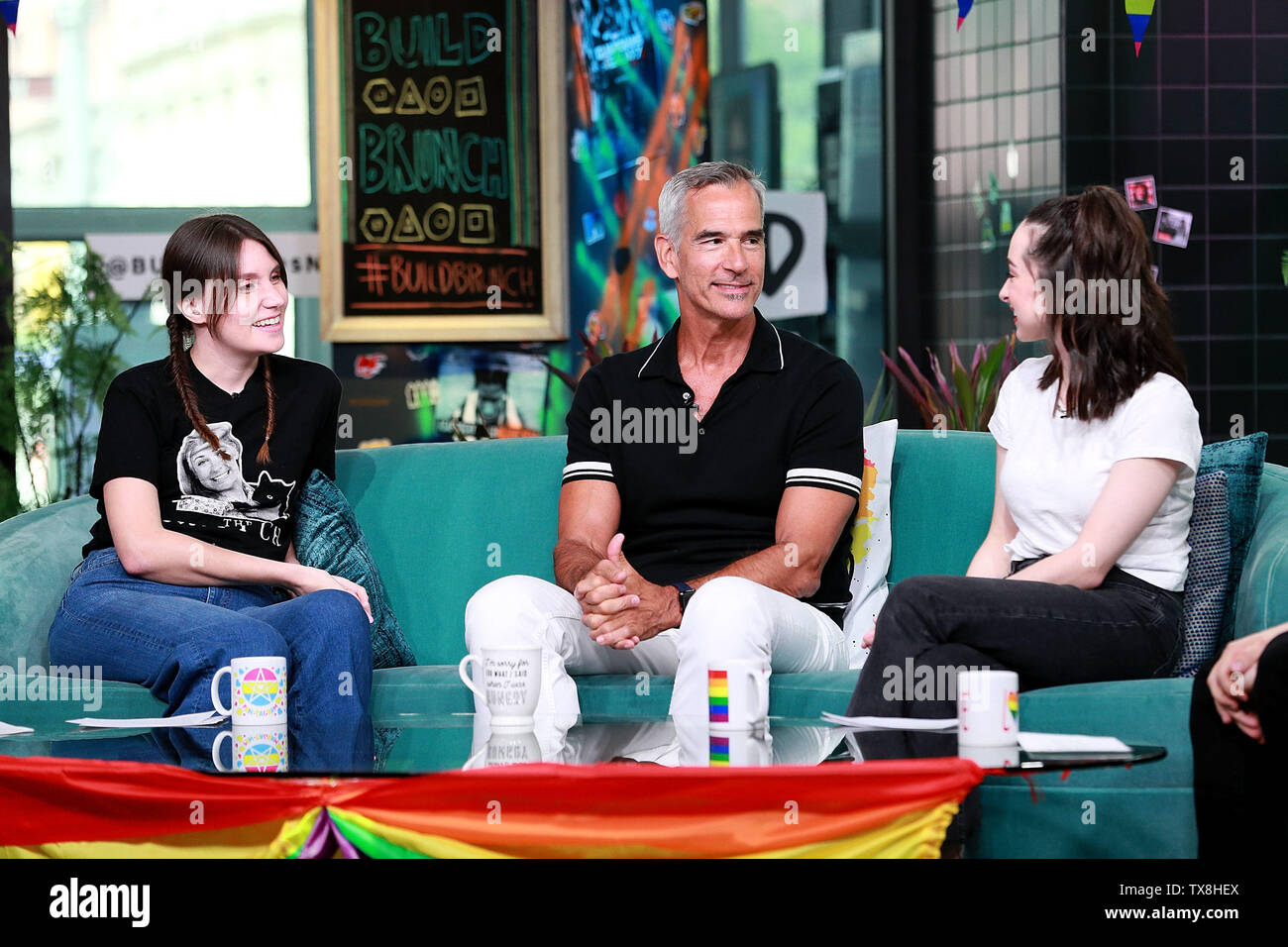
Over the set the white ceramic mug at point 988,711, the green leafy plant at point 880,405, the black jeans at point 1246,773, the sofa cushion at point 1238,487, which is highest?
the green leafy plant at point 880,405

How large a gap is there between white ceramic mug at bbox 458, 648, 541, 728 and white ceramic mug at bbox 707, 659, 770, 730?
0.25 m

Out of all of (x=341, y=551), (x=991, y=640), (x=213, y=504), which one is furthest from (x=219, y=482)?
(x=991, y=640)

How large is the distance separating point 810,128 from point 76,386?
2.56 m

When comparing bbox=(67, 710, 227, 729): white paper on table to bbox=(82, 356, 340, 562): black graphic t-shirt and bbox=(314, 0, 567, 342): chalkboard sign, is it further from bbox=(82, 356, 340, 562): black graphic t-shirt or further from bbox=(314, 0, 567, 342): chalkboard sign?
bbox=(314, 0, 567, 342): chalkboard sign

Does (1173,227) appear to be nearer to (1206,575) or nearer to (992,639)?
(1206,575)

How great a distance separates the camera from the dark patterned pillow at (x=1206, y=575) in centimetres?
234

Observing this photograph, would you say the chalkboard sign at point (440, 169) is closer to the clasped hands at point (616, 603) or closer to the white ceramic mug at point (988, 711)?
the clasped hands at point (616, 603)

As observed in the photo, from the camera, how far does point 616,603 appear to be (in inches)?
96.6

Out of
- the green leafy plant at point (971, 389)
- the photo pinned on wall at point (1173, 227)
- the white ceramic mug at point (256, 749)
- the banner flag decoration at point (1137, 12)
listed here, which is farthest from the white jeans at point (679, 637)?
the photo pinned on wall at point (1173, 227)

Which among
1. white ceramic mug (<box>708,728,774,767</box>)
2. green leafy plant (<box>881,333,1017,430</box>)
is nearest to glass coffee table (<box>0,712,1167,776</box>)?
white ceramic mug (<box>708,728,774,767</box>)

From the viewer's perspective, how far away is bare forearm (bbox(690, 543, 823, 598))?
256 cm

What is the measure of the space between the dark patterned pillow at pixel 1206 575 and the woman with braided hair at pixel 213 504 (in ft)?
4.44

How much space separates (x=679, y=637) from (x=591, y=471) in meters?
0.47

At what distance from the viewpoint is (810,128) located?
505cm
